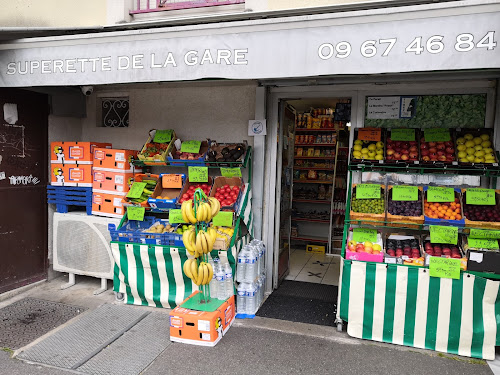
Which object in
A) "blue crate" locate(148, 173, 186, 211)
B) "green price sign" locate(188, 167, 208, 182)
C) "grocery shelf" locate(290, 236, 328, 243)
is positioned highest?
"green price sign" locate(188, 167, 208, 182)

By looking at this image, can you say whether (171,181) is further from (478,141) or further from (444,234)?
(478,141)

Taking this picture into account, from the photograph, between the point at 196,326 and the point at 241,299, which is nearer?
the point at 196,326

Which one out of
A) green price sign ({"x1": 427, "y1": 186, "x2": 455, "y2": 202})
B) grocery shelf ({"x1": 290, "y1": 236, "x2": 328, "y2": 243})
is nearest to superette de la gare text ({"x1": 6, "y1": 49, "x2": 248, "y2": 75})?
green price sign ({"x1": 427, "y1": 186, "x2": 455, "y2": 202})

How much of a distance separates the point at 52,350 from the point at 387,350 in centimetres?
341

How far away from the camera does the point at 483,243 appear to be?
158 inches

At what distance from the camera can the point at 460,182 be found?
4.55 meters

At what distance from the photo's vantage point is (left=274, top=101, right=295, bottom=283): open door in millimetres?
5586

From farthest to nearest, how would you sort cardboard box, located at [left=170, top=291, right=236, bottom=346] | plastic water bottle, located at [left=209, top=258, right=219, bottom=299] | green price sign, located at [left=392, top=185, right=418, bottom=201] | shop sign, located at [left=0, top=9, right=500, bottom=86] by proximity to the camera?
plastic water bottle, located at [left=209, top=258, right=219, bottom=299]
green price sign, located at [left=392, top=185, right=418, bottom=201]
cardboard box, located at [left=170, top=291, right=236, bottom=346]
shop sign, located at [left=0, top=9, right=500, bottom=86]

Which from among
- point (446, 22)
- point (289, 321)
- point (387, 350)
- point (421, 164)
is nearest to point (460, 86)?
point (421, 164)

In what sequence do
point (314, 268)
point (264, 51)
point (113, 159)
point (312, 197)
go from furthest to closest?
point (312, 197), point (314, 268), point (113, 159), point (264, 51)

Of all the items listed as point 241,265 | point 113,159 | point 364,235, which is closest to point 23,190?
point 113,159

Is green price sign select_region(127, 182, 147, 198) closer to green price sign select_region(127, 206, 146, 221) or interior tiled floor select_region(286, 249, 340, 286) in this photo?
green price sign select_region(127, 206, 146, 221)

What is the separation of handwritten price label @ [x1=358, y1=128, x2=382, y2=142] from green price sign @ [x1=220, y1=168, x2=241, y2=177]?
5.16 feet

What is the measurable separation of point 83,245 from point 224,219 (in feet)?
7.40
